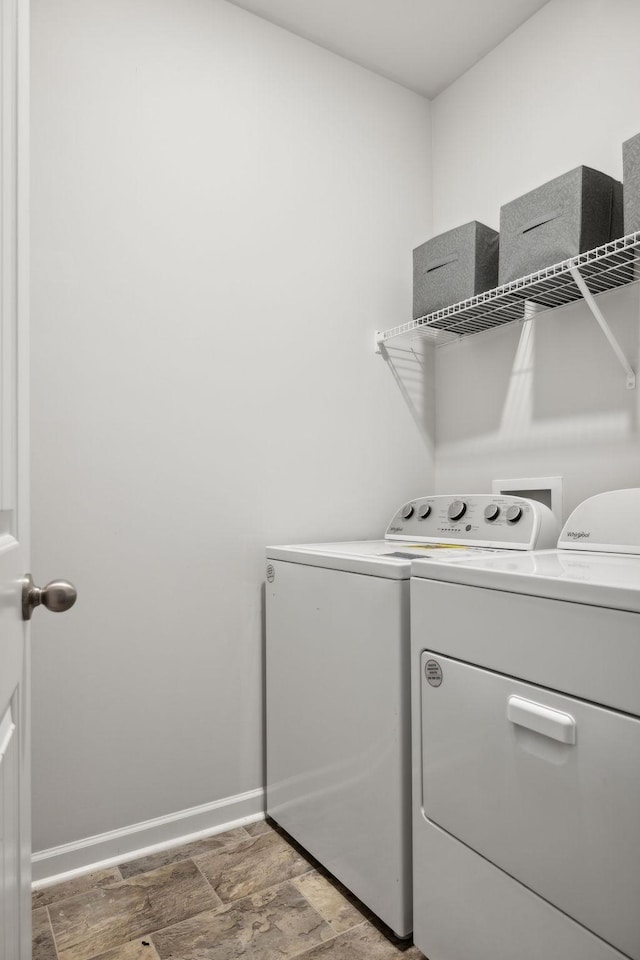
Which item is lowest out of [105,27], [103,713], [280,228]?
[103,713]

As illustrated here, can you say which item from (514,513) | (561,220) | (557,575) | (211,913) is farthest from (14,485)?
(561,220)

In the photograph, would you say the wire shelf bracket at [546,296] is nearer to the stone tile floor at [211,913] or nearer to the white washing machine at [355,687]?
the white washing machine at [355,687]

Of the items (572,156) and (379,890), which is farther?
(572,156)

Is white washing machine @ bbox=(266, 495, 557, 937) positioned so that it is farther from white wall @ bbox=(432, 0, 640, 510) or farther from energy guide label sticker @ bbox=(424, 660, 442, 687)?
white wall @ bbox=(432, 0, 640, 510)

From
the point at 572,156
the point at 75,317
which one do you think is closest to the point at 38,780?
the point at 75,317

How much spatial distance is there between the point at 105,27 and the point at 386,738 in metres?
1.92

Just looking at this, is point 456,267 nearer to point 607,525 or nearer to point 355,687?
point 607,525

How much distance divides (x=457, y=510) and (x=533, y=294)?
2.14ft

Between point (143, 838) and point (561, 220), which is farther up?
point (561, 220)

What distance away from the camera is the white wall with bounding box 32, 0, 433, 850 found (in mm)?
1521

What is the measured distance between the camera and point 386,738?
4.23 feet

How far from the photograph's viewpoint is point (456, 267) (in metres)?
1.85

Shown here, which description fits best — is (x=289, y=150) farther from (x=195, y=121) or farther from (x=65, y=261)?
→ (x=65, y=261)

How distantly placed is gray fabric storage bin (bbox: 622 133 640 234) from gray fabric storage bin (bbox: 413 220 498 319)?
1.56ft
